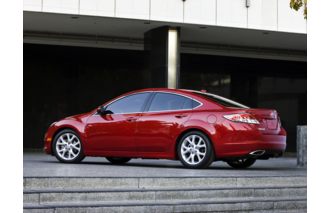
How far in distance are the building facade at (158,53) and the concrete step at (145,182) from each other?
9.56 metres

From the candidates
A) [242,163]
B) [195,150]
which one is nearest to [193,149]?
[195,150]

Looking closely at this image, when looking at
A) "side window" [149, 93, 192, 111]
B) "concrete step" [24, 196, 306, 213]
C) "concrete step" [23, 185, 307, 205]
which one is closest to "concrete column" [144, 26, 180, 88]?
"side window" [149, 93, 192, 111]

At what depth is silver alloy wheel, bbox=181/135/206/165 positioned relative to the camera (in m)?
9.98

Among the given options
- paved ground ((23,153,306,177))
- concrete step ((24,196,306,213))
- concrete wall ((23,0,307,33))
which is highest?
concrete wall ((23,0,307,33))

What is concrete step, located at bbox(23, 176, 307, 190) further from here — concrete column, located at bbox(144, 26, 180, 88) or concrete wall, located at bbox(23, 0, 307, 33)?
concrete column, located at bbox(144, 26, 180, 88)

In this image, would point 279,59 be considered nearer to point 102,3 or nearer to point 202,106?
point 102,3

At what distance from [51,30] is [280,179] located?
13.3 meters

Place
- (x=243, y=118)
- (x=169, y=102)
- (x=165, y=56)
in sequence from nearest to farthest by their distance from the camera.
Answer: (x=243, y=118) < (x=169, y=102) < (x=165, y=56)

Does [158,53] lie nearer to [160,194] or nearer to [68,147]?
[68,147]

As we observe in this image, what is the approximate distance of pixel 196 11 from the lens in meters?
17.4

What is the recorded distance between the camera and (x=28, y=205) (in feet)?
21.2

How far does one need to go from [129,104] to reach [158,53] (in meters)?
8.14
